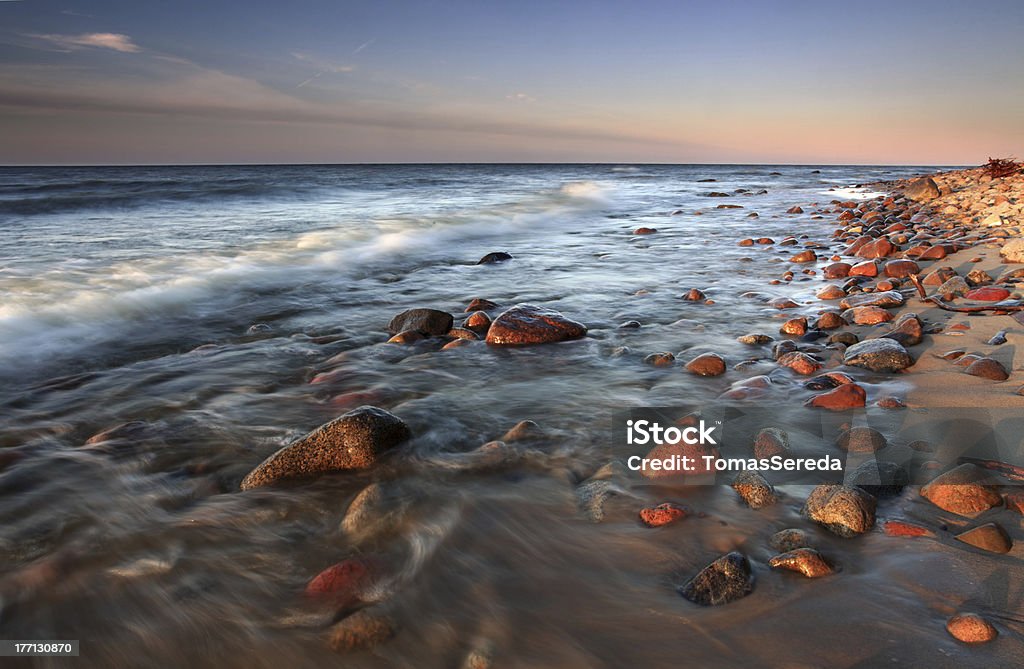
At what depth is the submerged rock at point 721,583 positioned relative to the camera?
181 cm

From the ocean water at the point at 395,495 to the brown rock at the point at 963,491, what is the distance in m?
0.30

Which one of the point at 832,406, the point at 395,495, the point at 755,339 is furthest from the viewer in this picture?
the point at 755,339

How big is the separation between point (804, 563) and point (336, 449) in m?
2.06

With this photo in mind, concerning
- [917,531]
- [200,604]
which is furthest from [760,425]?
[200,604]

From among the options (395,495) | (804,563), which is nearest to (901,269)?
(804,563)

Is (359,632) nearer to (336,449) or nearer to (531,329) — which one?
(336,449)

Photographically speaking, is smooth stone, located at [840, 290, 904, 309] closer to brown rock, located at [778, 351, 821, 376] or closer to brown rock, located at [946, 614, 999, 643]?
brown rock, located at [778, 351, 821, 376]

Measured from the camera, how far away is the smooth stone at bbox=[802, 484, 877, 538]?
2082mm

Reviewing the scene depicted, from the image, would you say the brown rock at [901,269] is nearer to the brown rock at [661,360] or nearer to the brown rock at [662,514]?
the brown rock at [661,360]

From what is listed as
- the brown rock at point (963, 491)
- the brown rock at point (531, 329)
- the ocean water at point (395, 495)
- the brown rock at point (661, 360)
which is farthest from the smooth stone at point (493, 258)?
the brown rock at point (963, 491)

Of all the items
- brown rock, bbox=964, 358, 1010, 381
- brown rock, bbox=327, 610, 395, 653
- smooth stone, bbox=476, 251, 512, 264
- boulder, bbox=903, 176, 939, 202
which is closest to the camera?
brown rock, bbox=327, 610, 395, 653

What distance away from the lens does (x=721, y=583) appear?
6.04ft

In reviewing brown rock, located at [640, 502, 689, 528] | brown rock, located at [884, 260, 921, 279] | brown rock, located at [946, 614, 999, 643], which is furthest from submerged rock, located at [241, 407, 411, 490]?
brown rock, located at [884, 260, 921, 279]

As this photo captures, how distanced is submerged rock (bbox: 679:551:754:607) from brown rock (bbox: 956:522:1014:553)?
30.6 inches
